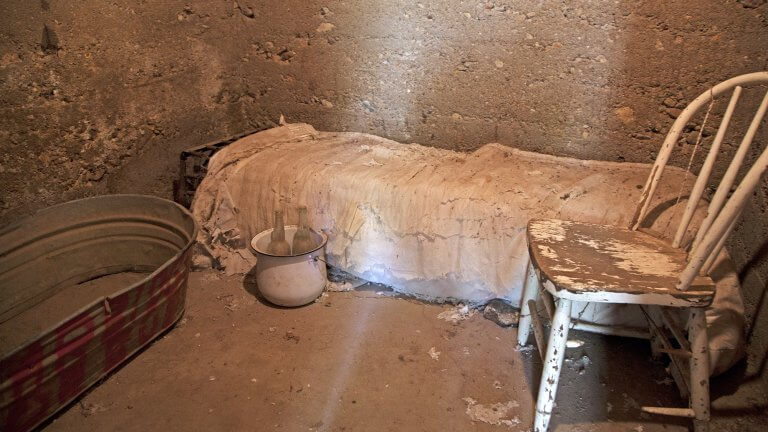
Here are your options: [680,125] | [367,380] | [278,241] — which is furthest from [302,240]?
[680,125]

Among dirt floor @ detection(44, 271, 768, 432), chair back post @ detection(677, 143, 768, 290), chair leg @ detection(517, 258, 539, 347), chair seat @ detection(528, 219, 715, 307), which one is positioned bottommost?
dirt floor @ detection(44, 271, 768, 432)

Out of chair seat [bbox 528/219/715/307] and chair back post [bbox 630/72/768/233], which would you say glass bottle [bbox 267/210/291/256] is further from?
chair back post [bbox 630/72/768/233]

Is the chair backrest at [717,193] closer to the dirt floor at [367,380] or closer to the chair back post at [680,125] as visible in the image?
the chair back post at [680,125]

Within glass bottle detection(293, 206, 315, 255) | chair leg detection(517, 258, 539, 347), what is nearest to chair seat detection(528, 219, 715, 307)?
chair leg detection(517, 258, 539, 347)

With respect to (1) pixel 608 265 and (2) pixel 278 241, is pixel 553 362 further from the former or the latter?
(2) pixel 278 241

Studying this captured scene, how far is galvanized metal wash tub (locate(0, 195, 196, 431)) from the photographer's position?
127cm

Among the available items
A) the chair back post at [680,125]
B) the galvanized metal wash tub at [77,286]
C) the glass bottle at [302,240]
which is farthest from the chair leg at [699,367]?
the galvanized metal wash tub at [77,286]

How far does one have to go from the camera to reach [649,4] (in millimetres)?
1873

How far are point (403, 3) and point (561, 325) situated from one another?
1.74 m

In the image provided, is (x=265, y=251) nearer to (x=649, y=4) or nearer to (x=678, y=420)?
(x=678, y=420)

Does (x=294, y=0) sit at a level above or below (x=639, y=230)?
above

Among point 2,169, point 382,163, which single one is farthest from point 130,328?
point 382,163

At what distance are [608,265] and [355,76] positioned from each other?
1692 mm

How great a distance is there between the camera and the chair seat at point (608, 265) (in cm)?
115
